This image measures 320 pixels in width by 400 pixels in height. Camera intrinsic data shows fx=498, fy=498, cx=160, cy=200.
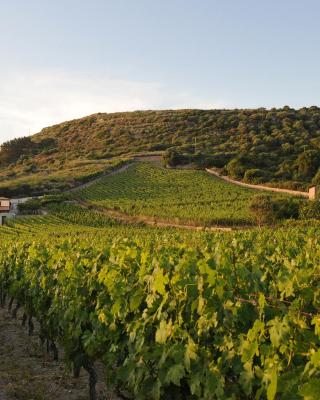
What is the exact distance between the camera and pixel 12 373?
7676mm

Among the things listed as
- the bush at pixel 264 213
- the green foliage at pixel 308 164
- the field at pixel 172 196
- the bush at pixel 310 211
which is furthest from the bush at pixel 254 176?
the bush at pixel 264 213

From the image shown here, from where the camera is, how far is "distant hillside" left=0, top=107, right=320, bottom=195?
57.2m

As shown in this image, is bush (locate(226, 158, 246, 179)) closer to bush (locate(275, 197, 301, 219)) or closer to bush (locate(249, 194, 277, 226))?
bush (locate(275, 197, 301, 219))

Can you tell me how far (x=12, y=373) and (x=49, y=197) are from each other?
1896 inches

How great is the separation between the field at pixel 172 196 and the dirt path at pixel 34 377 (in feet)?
92.2

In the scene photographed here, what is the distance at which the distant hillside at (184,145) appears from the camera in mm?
57156

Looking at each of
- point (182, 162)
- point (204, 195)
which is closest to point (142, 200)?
point (204, 195)

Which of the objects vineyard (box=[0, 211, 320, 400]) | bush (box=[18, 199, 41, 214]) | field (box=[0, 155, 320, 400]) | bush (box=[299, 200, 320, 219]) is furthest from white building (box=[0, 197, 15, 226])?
vineyard (box=[0, 211, 320, 400])

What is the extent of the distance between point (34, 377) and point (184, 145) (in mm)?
Answer: 71232

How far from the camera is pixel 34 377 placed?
751 cm

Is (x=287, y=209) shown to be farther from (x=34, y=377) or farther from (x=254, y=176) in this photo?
(x=34, y=377)

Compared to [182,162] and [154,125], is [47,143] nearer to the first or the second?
[154,125]

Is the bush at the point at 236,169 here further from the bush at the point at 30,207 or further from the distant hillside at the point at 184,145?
the bush at the point at 30,207

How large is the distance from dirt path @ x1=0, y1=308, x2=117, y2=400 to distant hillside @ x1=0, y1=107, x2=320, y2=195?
135ft
